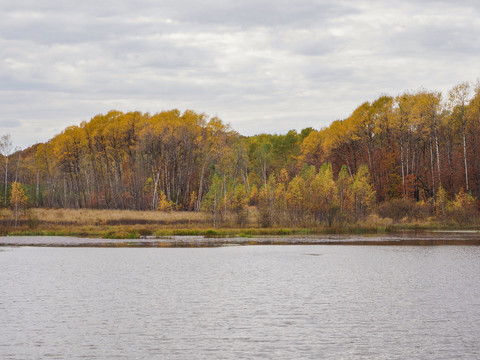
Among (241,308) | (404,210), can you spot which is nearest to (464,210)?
(404,210)

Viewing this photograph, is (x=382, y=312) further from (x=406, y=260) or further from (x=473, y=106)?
(x=473, y=106)

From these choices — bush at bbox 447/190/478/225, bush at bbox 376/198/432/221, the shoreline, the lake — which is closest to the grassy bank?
bush at bbox 447/190/478/225

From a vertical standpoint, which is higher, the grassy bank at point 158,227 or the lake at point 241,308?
the grassy bank at point 158,227

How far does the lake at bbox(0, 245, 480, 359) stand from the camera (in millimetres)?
14820

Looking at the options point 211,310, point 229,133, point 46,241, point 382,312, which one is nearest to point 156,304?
point 211,310

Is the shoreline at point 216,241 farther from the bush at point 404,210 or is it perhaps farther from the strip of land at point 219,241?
the bush at point 404,210

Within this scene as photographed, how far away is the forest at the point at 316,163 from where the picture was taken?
6850 cm

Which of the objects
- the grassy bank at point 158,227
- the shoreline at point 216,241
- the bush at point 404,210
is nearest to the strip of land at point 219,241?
the shoreline at point 216,241

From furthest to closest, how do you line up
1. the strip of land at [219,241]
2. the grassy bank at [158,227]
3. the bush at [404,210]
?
1. the bush at [404,210]
2. the grassy bank at [158,227]
3. the strip of land at [219,241]

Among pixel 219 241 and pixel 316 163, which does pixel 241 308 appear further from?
pixel 316 163

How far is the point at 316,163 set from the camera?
116 metres

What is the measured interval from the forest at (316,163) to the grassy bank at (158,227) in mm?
1822

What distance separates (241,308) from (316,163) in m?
97.4

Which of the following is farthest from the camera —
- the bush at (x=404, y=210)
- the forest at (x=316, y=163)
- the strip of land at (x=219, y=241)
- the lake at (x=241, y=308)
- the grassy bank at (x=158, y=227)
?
the bush at (x=404, y=210)
